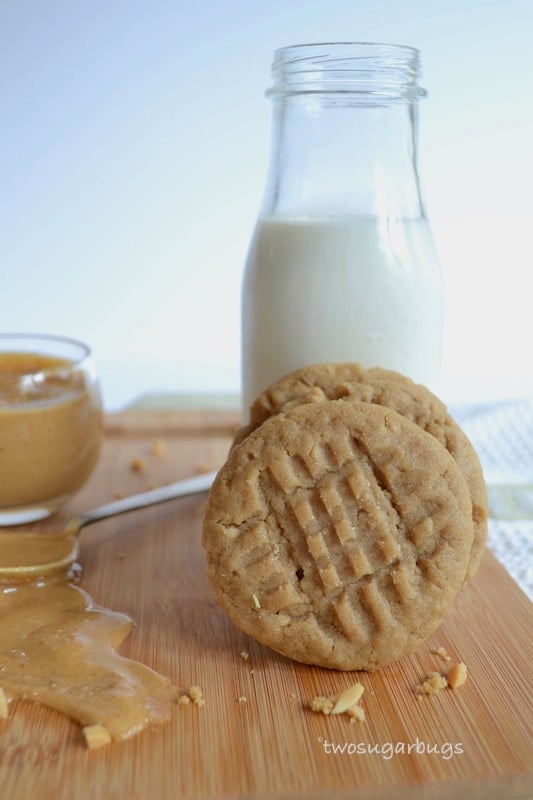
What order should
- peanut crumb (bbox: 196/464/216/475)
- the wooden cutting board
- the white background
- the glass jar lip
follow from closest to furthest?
the wooden cutting board, the glass jar lip, peanut crumb (bbox: 196/464/216/475), the white background

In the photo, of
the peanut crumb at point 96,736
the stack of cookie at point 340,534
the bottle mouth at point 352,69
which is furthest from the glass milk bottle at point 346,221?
the peanut crumb at point 96,736

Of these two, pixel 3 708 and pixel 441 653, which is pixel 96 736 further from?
pixel 441 653

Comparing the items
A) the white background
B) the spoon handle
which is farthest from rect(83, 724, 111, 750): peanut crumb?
the white background

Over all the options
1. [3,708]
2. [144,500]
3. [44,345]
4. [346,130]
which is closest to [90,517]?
[144,500]

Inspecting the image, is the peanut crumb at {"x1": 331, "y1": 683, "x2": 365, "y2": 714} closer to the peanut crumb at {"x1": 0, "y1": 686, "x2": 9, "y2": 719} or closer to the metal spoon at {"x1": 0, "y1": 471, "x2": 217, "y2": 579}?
the peanut crumb at {"x1": 0, "y1": 686, "x2": 9, "y2": 719}

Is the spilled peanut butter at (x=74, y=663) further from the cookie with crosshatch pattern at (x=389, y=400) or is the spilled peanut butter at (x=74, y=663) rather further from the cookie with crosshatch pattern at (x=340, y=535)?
the cookie with crosshatch pattern at (x=389, y=400)

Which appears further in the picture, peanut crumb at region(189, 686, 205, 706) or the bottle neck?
the bottle neck

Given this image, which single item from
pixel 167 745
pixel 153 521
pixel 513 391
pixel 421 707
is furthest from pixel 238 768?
pixel 513 391
